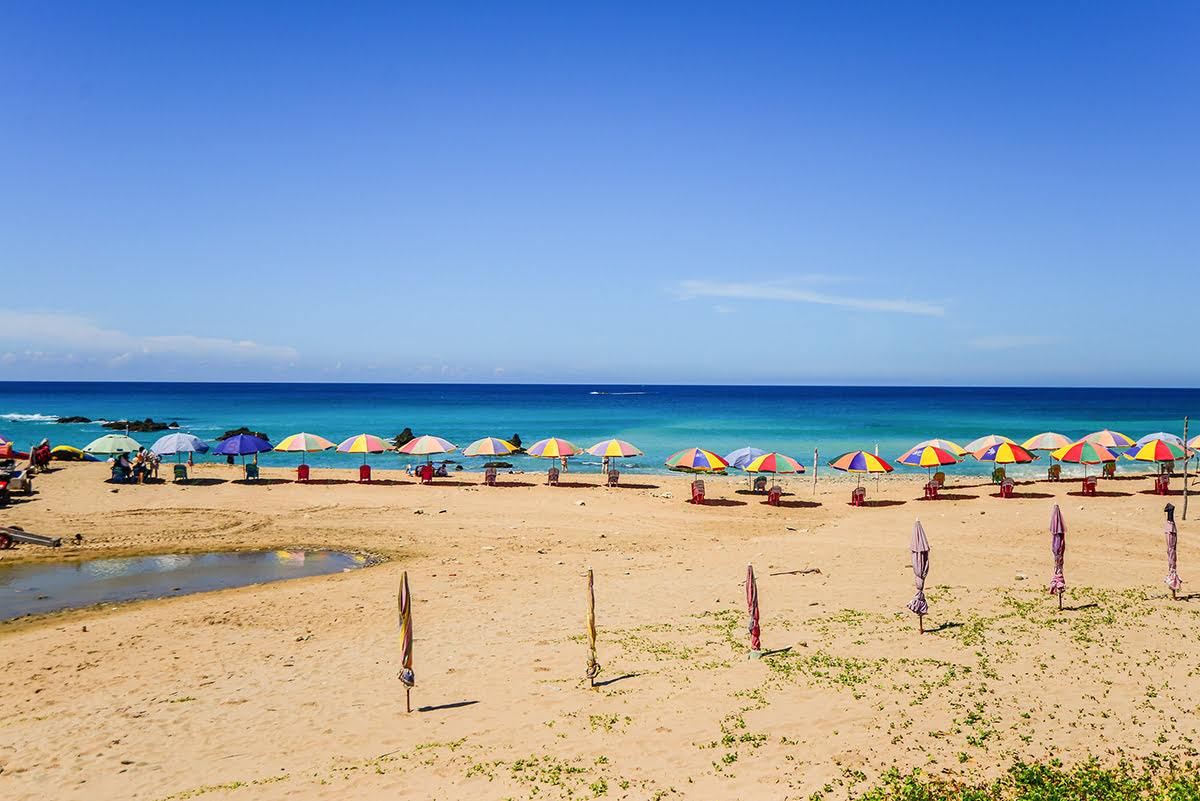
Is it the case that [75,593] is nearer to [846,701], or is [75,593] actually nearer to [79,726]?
[79,726]

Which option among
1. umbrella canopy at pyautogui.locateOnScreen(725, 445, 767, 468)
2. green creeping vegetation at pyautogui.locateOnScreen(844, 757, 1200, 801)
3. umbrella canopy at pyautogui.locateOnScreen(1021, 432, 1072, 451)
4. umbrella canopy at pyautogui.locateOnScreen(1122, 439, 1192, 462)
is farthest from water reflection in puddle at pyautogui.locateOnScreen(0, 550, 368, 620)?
umbrella canopy at pyautogui.locateOnScreen(1122, 439, 1192, 462)

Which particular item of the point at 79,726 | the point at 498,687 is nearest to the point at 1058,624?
the point at 498,687

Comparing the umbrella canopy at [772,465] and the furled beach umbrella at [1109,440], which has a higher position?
the furled beach umbrella at [1109,440]

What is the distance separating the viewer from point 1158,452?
2680 centimetres

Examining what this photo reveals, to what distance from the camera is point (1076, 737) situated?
25.7 ft

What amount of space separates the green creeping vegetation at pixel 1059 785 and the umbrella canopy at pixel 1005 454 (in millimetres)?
22596

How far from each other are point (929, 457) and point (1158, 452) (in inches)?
333

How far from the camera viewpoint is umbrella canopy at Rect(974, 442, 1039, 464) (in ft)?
90.4

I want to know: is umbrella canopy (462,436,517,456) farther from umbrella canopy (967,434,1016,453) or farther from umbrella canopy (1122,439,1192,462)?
umbrella canopy (1122,439,1192,462)

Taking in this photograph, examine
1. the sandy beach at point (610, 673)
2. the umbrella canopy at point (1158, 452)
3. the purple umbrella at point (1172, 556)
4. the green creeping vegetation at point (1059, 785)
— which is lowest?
the sandy beach at point (610, 673)

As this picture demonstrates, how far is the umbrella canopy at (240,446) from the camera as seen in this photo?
92.2 ft

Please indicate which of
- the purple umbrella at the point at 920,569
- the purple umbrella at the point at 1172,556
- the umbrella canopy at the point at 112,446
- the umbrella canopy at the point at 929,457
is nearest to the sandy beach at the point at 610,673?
the purple umbrella at the point at 1172,556

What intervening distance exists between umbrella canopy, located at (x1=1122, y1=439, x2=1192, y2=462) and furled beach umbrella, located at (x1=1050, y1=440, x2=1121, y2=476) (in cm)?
83

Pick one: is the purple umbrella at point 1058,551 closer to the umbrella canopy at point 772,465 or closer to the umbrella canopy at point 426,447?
the umbrella canopy at point 772,465
